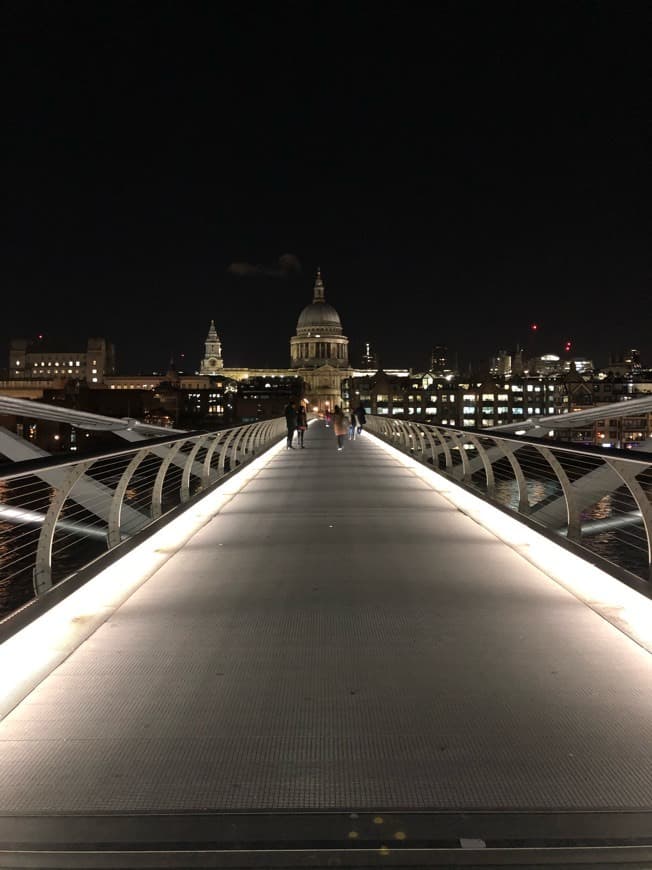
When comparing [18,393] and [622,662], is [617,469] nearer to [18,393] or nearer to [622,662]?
[622,662]

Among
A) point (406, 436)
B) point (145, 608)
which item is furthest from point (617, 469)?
point (406, 436)

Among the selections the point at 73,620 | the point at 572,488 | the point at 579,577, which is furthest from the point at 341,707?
the point at 572,488

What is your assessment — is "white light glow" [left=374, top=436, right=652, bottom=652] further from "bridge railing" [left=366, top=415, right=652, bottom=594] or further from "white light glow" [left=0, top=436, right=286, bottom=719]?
"white light glow" [left=0, top=436, right=286, bottom=719]

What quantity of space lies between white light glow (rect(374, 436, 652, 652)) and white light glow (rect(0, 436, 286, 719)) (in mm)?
3138

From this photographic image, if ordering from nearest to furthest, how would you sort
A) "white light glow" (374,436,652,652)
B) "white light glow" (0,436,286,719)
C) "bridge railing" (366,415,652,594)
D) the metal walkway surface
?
the metal walkway surface, "white light glow" (0,436,286,719), "white light glow" (374,436,652,652), "bridge railing" (366,415,652,594)

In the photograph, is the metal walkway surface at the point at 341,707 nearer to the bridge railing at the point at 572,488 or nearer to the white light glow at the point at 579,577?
the white light glow at the point at 579,577

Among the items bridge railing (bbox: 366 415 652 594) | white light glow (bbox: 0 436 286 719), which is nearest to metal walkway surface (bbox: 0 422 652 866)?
white light glow (bbox: 0 436 286 719)

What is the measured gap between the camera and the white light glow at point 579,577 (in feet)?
16.4

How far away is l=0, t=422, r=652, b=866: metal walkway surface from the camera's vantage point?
2906mm

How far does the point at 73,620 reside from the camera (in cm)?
509

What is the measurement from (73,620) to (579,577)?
3642mm

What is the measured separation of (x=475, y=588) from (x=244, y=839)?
364cm

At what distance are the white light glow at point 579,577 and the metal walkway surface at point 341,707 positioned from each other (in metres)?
0.13

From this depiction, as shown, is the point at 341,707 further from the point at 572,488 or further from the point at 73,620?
the point at 572,488
